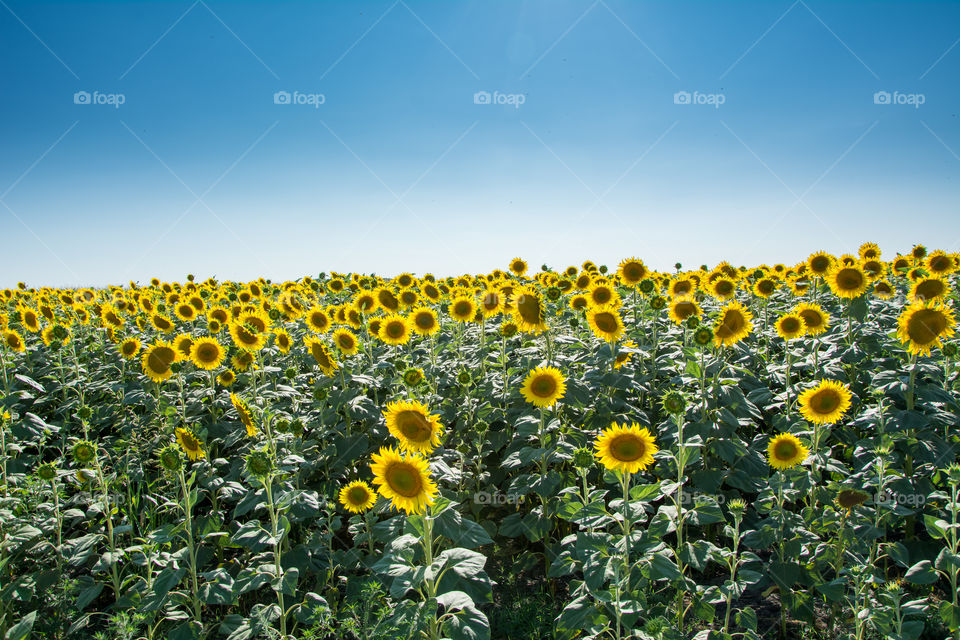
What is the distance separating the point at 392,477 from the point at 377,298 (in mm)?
4200

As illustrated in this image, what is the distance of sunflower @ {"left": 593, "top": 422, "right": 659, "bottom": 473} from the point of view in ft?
10.8

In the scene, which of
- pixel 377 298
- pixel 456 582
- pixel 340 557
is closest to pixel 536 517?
pixel 456 582

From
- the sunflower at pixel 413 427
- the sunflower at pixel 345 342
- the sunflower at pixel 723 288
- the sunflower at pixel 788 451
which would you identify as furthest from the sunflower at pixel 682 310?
the sunflower at pixel 345 342

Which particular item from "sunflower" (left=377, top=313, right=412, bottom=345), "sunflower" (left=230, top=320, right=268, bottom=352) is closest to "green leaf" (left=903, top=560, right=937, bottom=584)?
"sunflower" (left=377, top=313, right=412, bottom=345)

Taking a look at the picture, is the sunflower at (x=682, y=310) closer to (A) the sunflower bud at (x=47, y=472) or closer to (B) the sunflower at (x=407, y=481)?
(B) the sunflower at (x=407, y=481)

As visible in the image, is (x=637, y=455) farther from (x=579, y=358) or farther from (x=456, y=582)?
(x=579, y=358)

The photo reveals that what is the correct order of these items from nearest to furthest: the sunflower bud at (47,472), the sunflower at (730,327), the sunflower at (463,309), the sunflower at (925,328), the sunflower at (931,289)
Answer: the sunflower bud at (47,472) < the sunflower at (925,328) < the sunflower at (730,327) < the sunflower at (931,289) < the sunflower at (463,309)

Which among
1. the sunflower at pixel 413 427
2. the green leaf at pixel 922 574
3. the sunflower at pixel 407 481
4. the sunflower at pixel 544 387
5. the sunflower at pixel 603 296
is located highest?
the sunflower at pixel 603 296

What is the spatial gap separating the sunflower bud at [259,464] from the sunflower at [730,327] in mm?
3849

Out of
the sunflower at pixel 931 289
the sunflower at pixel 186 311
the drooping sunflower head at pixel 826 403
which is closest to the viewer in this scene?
the drooping sunflower head at pixel 826 403

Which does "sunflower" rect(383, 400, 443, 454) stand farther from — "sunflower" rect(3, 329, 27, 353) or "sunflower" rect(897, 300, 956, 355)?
"sunflower" rect(3, 329, 27, 353)

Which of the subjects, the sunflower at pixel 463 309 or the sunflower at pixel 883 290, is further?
the sunflower at pixel 883 290

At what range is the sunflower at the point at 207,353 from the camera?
18.7 ft

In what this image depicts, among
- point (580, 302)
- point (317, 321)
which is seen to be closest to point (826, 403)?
point (580, 302)
